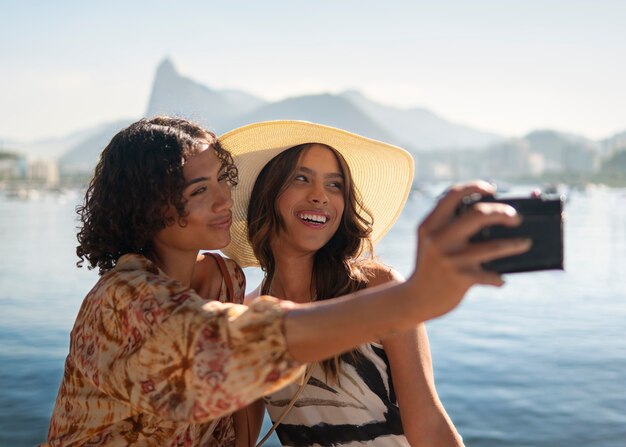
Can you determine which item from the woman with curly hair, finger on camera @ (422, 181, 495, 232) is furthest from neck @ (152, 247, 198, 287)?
finger on camera @ (422, 181, 495, 232)

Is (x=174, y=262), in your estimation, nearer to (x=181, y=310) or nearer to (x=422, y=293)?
(x=181, y=310)

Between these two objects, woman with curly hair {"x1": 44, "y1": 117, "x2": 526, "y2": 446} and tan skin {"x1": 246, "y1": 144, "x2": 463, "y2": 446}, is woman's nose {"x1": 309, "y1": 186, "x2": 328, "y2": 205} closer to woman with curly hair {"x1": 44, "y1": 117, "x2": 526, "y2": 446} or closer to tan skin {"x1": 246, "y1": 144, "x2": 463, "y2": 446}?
tan skin {"x1": 246, "y1": 144, "x2": 463, "y2": 446}

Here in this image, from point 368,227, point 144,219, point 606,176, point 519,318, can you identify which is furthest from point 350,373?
point 606,176

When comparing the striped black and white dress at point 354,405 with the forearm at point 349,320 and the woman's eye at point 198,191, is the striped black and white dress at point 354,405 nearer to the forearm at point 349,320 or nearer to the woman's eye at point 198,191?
the woman's eye at point 198,191

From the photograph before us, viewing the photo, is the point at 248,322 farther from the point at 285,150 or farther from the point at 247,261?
the point at 247,261

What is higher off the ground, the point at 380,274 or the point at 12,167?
the point at 12,167

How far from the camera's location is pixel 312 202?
2498 millimetres

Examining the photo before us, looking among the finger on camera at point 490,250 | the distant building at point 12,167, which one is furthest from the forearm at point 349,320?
the distant building at point 12,167

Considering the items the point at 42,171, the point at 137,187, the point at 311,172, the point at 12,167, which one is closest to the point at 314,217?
the point at 311,172

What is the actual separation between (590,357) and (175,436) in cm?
759

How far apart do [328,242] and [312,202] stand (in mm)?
207

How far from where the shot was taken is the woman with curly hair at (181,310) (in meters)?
1.05

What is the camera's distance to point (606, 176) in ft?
371

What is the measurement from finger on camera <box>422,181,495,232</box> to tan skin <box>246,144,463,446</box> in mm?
1268
